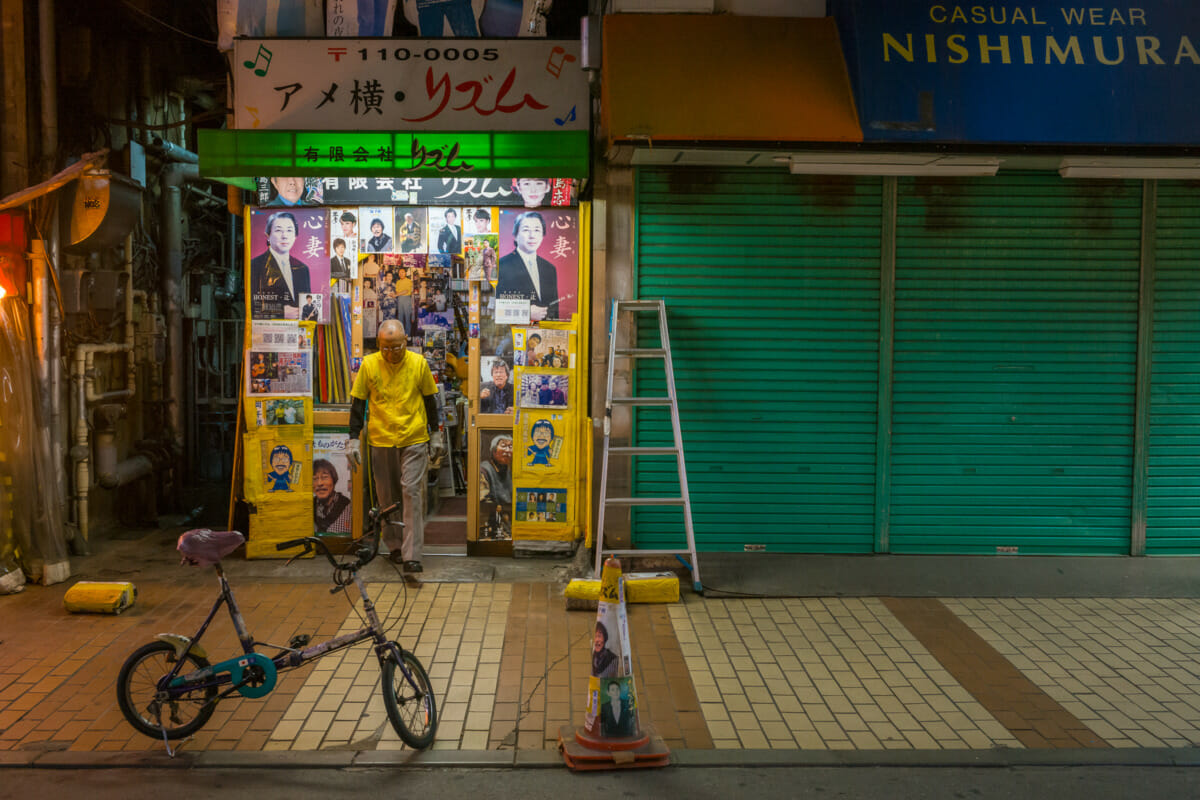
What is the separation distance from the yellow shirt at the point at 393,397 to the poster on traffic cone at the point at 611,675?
149 inches

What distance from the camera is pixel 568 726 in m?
5.43

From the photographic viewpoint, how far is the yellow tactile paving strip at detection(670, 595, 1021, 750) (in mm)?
5422

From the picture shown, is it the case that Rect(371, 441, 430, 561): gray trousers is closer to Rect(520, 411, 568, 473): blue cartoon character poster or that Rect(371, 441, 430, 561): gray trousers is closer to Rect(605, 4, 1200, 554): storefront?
Rect(520, 411, 568, 473): blue cartoon character poster

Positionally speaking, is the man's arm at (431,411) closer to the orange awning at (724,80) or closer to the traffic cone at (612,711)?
the orange awning at (724,80)

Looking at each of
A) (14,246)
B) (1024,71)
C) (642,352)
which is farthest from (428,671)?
(1024,71)

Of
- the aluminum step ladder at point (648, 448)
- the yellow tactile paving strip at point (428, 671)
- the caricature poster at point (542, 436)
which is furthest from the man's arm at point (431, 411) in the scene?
the aluminum step ladder at point (648, 448)

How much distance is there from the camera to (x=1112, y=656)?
6715 mm

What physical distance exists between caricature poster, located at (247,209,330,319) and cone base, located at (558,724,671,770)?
5.42 metres

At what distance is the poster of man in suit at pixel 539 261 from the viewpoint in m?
8.88

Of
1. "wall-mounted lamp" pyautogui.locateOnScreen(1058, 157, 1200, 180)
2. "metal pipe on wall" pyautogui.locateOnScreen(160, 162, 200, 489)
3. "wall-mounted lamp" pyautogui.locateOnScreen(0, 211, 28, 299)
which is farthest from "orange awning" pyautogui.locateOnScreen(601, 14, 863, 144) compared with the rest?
"metal pipe on wall" pyautogui.locateOnScreen(160, 162, 200, 489)

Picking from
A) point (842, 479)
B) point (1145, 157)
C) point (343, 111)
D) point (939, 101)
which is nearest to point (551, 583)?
point (842, 479)

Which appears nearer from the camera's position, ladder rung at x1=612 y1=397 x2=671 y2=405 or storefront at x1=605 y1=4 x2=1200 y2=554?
ladder rung at x1=612 y1=397 x2=671 y2=405

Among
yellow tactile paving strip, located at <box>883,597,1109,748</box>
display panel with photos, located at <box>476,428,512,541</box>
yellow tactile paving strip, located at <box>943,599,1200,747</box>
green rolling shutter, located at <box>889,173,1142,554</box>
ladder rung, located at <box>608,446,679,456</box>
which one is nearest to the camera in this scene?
yellow tactile paving strip, located at <box>883,597,1109,748</box>

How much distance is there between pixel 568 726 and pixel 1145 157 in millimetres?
6568
